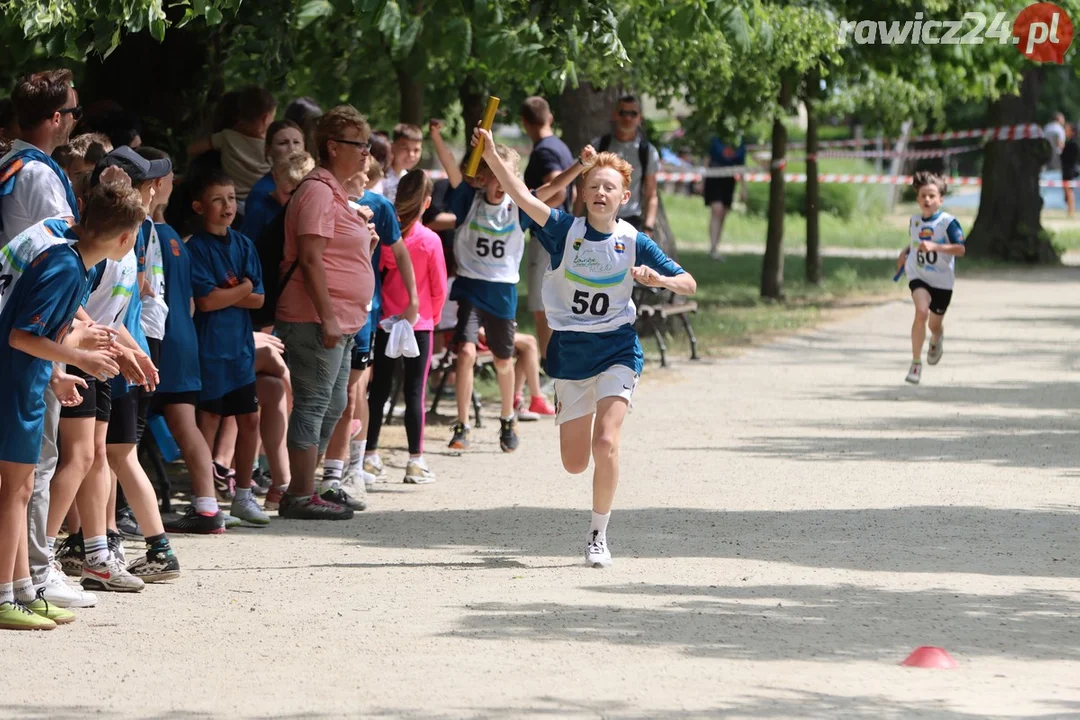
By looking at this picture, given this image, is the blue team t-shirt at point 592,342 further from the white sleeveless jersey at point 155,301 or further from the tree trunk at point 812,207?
the tree trunk at point 812,207

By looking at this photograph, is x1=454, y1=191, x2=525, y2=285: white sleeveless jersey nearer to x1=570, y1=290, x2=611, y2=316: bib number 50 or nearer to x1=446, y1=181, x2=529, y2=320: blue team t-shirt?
x1=446, y1=181, x2=529, y2=320: blue team t-shirt

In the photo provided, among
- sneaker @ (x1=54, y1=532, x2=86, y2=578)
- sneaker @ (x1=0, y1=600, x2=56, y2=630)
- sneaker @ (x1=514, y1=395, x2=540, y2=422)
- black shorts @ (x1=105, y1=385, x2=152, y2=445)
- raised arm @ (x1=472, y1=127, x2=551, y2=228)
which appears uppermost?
raised arm @ (x1=472, y1=127, x2=551, y2=228)

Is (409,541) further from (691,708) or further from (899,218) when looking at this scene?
(899,218)

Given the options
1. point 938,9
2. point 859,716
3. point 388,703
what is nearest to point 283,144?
point 388,703

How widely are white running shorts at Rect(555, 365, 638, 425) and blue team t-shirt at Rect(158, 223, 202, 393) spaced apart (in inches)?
68.2

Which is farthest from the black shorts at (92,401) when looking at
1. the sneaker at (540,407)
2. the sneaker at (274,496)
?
the sneaker at (540,407)

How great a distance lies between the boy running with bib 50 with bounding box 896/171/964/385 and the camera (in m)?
14.0

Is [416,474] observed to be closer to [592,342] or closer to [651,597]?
[592,342]

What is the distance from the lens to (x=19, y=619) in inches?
248

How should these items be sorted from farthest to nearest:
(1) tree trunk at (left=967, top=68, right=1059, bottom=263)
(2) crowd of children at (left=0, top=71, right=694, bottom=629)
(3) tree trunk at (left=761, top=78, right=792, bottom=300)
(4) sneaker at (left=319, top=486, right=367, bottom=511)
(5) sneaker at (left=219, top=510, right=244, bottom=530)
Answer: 1. (1) tree trunk at (left=967, top=68, right=1059, bottom=263)
2. (3) tree trunk at (left=761, top=78, right=792, bottom=300)
3. (4) sneaker at (left=319, top=486, right=367, bottom=511)
4. (5) sneaker at (left=219, top=510, right=244, bottom=530)
5. (2) crowd of children at (left=0, top=71, right=694, bottom=629)

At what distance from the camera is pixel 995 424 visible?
38.6ft

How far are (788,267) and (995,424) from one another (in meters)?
14.1

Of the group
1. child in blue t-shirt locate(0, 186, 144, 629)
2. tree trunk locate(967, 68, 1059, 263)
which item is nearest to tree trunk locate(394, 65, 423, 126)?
Answer: child in blue t-shirt locate(0, 186, 144, 629)

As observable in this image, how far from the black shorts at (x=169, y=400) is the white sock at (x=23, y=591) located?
1776 millimetres
